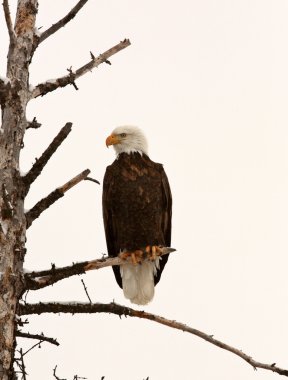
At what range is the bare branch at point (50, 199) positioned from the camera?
4363mm

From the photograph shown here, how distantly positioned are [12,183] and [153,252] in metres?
2.65

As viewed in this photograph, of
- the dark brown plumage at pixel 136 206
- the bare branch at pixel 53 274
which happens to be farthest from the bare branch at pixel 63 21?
the dark brown plumage at pixel 136 206

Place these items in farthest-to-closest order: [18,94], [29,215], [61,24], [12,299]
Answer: [61,24] < [18,94] < [29,215] < [12,299]

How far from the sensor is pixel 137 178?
7.01 metres

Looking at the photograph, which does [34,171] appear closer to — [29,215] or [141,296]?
[29,215]

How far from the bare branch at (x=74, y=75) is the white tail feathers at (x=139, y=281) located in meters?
2.55

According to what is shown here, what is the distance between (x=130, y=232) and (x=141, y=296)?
69 centimetres

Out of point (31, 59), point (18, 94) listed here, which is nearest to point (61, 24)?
point (31, 59)

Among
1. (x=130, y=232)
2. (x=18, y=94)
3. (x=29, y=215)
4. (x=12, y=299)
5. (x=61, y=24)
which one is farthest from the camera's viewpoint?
(x=130, y=232)

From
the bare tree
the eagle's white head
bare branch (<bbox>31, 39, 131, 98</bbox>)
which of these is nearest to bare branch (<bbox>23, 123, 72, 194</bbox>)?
the bare tree

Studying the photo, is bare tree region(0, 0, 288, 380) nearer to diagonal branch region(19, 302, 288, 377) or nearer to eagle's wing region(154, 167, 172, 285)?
diagonal branch region(19, 302, 288, 377)

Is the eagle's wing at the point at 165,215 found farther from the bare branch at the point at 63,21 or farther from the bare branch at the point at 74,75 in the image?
the bare branch at the point at 63,21

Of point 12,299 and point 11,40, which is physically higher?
point 11,40

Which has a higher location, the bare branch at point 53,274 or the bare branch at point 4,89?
the bare branch at point 4,89
